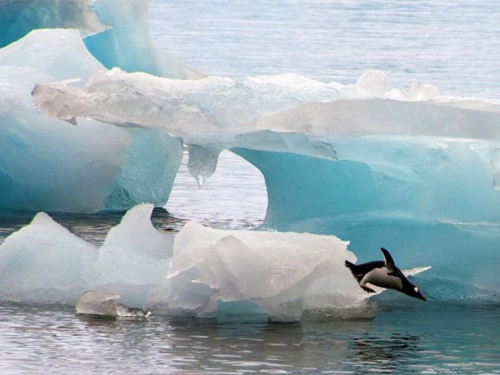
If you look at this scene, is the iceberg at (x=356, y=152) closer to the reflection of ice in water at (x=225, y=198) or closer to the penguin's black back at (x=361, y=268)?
the penguin's black back at (x=361, y=268)

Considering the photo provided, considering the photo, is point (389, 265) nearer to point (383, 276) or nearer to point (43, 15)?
point (383, 276)

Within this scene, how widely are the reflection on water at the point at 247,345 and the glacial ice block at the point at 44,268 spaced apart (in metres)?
0.25

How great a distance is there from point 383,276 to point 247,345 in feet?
3.49

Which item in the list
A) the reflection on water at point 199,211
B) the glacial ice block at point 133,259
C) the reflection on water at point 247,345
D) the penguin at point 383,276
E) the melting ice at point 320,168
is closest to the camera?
the reflection on water at point 247,345

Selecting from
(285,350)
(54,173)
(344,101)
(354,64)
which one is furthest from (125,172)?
(354,64)

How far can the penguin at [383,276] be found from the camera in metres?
8.98

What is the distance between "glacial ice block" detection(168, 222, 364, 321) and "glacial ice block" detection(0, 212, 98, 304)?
764 millimetres

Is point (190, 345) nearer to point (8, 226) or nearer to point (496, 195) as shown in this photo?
point (496, 195)

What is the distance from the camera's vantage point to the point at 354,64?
28.9m

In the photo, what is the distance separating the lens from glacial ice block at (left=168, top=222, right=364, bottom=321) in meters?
8.87

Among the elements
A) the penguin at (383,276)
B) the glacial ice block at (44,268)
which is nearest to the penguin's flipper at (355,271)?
the penguin at (383,276)

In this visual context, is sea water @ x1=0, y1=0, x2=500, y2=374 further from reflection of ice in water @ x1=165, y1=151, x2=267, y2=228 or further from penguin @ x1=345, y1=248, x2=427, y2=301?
penguin @ x1=345, y1=248, x2=427, y2=301

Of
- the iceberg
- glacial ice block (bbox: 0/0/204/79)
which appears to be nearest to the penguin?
the iceberg

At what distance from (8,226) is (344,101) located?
3338mm
